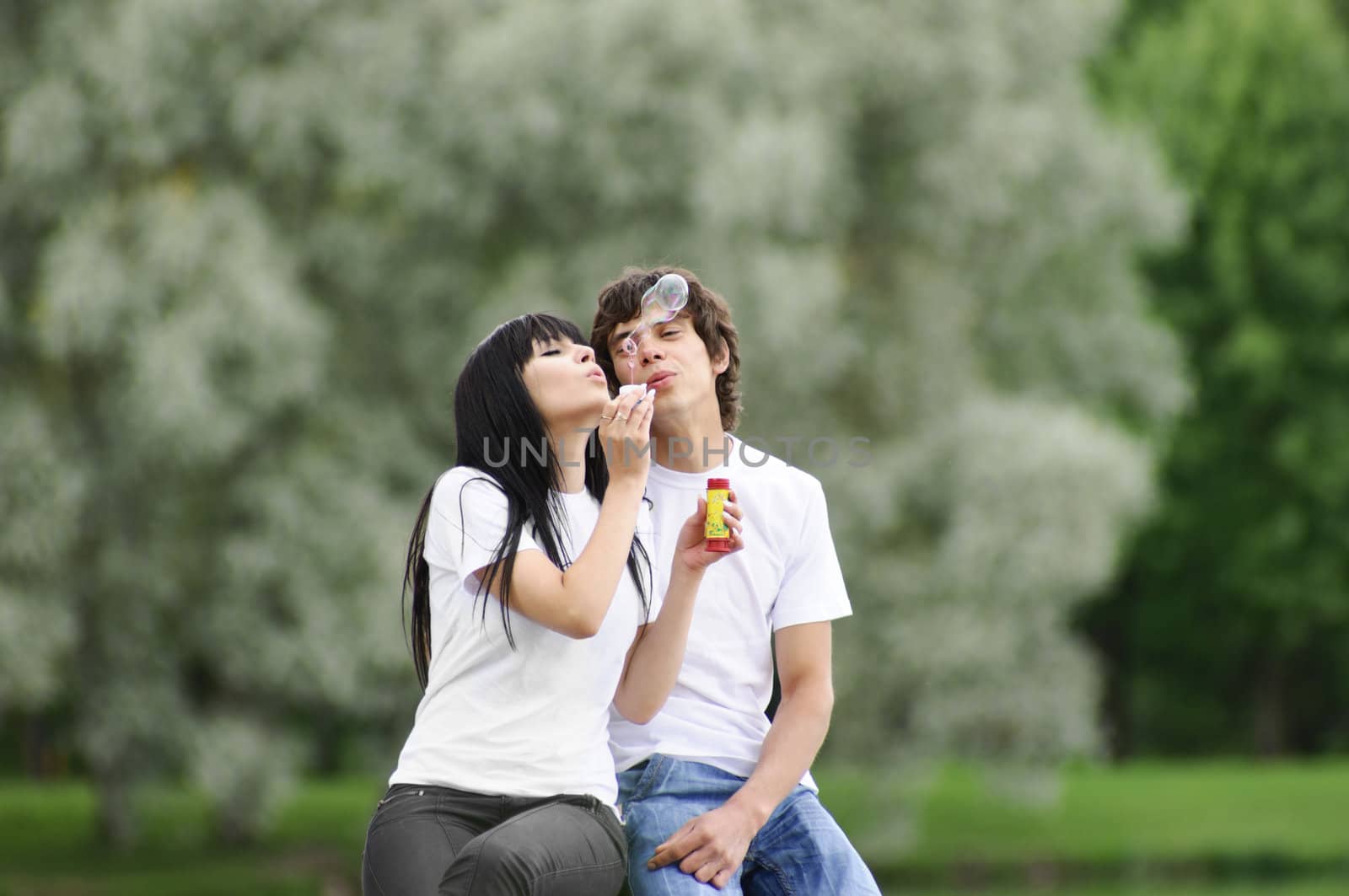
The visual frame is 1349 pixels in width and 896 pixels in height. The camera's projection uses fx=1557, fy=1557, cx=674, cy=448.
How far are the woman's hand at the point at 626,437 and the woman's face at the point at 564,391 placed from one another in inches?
4.1

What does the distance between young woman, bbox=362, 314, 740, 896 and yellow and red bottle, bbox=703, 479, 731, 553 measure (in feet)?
0.08

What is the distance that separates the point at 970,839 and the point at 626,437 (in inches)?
545

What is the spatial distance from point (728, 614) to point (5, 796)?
57.2ft

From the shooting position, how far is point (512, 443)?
277 cm

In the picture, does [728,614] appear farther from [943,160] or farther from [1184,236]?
[1184,236]

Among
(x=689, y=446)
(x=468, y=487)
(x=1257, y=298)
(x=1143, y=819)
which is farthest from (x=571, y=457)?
(x=1257, y=298)

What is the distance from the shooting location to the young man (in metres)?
2.81

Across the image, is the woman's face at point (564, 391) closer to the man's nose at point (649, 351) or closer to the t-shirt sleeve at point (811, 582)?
the man's nose at point (649, 351)

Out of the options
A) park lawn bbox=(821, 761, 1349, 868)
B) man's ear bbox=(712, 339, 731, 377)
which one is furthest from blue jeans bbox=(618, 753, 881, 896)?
park lawn bbox=(821, 761, 1349, 868)

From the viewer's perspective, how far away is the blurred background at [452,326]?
10008 mm

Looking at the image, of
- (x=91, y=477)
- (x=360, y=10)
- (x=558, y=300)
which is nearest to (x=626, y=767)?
(x=558, y=300)

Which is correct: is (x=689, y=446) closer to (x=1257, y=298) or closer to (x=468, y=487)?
(x=468, y=487)

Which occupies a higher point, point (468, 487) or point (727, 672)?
point (468, 487)

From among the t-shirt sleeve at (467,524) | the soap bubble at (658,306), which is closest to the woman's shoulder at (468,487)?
the t-shirt sleeve at (467,524)
